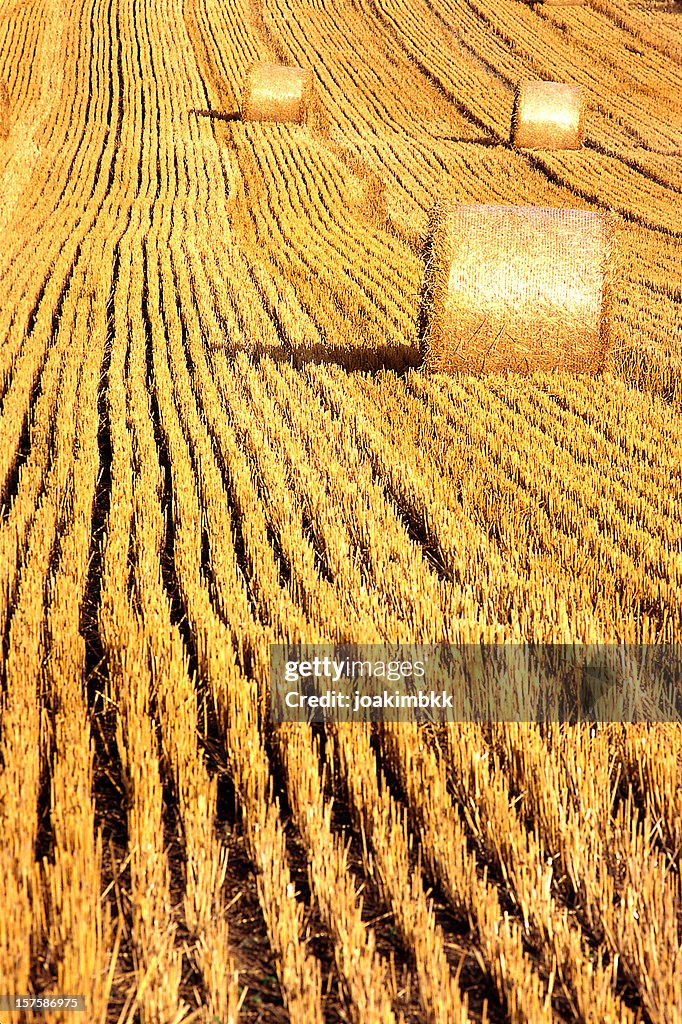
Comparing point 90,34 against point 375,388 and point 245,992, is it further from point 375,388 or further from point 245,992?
point 245,992

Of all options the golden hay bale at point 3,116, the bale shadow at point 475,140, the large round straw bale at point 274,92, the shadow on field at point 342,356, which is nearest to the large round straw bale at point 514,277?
the shadow on field at point 342,356

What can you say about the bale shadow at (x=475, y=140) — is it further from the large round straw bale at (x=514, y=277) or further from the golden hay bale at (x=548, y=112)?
the large round straw bale at (x=514, y=277)

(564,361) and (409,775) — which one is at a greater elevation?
(564,361)

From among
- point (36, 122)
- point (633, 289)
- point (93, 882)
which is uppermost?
point (36, 122)

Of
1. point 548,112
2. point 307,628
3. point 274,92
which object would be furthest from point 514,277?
point 274,92

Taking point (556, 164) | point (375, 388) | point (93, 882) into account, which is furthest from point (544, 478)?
point (556, 164)

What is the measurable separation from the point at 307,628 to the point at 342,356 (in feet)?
15.5

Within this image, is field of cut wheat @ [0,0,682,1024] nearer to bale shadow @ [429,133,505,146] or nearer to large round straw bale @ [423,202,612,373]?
large round straw bale @ [423,202,612,373]

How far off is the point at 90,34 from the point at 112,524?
28.7 metres

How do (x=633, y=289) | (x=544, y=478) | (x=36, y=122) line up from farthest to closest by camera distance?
(x=36, y=122)
(x=633, y=289)
(x=544, y=478)

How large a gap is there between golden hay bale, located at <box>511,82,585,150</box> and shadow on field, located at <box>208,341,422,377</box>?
12021mm

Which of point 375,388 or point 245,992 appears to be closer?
point 245,992

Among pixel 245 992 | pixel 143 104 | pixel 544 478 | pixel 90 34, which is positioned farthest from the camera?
pixel 90 34

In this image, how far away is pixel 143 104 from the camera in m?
23.5
